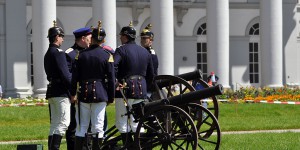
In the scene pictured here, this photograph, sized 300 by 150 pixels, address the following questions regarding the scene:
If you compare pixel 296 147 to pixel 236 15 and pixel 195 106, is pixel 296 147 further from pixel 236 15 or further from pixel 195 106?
pixel 236 15

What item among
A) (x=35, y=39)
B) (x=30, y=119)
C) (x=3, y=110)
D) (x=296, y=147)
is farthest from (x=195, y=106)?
(x=35, y=39)

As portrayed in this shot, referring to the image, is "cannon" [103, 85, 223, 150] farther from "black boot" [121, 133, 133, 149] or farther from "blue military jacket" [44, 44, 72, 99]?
"blue military jacket" [44, 44, 72, 99]

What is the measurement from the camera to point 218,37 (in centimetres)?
3438

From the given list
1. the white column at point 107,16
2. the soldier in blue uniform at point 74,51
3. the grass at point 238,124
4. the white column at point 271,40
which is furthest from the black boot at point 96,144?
the white column at point 271,40

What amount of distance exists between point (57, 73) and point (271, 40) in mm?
24107

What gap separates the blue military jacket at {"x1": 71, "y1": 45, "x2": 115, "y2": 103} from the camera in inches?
461

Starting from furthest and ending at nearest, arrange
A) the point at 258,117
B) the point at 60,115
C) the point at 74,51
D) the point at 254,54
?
the point at 254,54 → the point at 258,117 → the point at 74,51 → the point at 60,115

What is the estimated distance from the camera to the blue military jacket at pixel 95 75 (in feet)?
38.4

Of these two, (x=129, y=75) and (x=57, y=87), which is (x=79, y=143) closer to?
(x=57, y=87)

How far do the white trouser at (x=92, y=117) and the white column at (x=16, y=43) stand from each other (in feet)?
77.4

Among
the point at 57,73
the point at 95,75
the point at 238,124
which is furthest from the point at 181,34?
the point at 95,75

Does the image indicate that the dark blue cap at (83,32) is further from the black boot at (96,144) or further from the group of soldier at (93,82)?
the black boot at (96,144)

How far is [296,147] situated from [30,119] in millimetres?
11917

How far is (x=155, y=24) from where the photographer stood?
33656 mm
